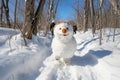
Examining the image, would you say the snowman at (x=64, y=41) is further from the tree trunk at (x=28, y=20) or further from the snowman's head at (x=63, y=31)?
the tree trunk at (x=28, y=20)

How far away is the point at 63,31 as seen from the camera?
496 centimetres

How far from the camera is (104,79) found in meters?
4.00

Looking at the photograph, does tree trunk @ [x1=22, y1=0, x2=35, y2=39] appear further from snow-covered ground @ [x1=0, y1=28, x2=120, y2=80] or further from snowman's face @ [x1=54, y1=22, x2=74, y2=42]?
snowman's face @ [x1=54, y1=22, x2=74, y2=42]

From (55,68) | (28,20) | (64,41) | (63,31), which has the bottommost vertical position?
(55,68)

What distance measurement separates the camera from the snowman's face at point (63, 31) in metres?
4.99

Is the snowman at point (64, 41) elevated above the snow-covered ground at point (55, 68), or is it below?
above

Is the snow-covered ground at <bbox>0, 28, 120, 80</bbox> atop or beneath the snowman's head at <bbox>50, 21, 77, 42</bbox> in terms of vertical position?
beneath

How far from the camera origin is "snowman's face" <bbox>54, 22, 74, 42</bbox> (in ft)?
16.4

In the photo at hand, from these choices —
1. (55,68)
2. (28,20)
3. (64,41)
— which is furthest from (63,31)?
(28,20)

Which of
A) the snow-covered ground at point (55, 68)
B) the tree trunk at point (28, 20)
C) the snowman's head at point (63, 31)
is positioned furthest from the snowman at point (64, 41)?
the tree trunk at point (28, 20)

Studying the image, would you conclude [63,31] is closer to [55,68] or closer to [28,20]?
[55,68]

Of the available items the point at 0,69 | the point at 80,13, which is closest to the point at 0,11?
the point at 80,13

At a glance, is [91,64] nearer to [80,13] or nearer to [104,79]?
[104,79]

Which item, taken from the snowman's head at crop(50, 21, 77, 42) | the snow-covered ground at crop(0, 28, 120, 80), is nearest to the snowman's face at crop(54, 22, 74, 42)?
the snowman's head at crop(50, 21, 77, 42)
